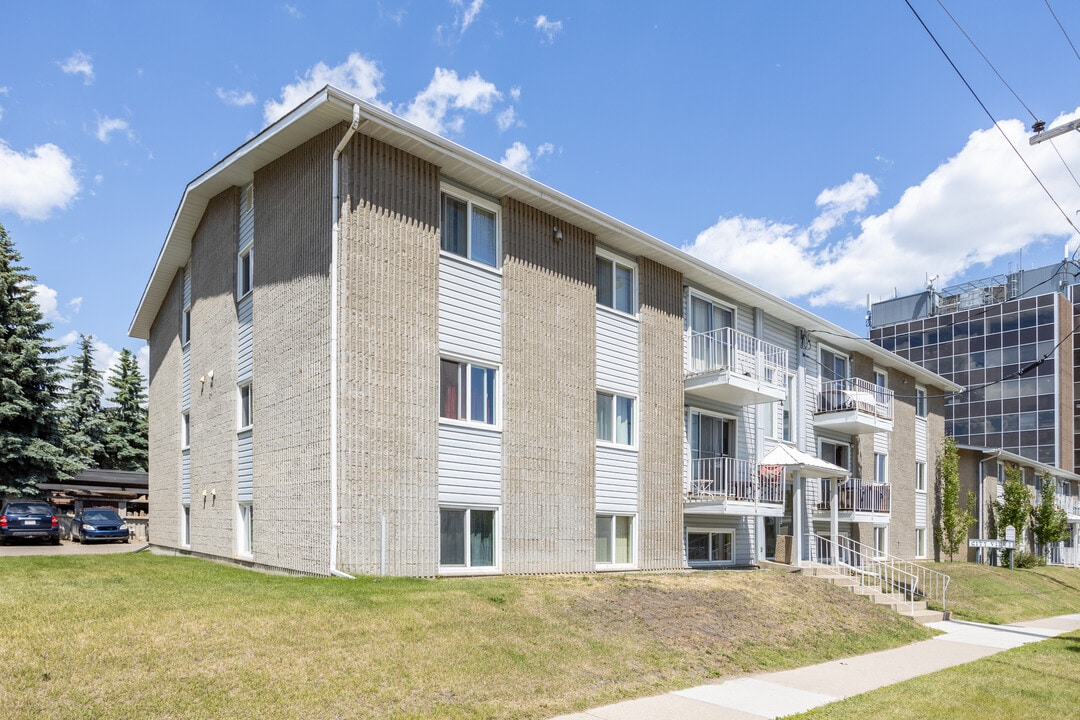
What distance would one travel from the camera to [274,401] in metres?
15.1

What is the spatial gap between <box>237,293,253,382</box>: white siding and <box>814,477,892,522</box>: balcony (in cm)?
1679

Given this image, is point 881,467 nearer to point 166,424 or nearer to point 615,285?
point 615,285

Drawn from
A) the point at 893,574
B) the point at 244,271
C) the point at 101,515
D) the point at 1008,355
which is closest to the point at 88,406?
the point at 101,515

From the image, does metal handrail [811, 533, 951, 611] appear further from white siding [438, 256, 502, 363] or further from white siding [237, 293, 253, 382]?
white siding [237, 293, 253, 382]

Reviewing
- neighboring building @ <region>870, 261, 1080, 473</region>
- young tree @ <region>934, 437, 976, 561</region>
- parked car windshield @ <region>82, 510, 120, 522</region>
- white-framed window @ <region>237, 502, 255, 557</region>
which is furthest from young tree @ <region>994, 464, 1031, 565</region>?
parked car windshield @ <region>82, 510, 120, 522</region>

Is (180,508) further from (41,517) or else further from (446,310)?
(446,310)

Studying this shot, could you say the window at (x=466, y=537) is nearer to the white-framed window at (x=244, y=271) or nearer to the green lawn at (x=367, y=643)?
the green lawn at (x=367, y=643)

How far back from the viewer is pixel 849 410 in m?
25.3

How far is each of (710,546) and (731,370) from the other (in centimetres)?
464

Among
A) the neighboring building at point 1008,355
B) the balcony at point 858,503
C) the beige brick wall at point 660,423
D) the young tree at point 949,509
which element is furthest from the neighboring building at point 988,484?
the beige brick wall at point 660,423

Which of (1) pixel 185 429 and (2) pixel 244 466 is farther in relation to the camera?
(1) pixel 185 429

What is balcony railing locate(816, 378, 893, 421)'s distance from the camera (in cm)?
2558

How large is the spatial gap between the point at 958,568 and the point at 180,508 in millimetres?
23910

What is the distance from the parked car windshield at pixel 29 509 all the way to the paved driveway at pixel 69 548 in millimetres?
961
